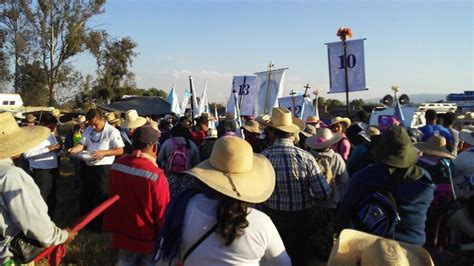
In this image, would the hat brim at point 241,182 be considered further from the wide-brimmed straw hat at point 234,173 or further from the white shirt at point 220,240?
the white shirt at point 220,240

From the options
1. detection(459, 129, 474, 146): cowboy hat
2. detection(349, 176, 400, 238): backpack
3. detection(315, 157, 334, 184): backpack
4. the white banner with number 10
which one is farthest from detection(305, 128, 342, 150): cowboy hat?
the white banner with number 10

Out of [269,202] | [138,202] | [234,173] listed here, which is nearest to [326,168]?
[269,202]

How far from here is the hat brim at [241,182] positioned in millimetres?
2133

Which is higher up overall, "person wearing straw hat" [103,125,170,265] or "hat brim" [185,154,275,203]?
"hat brim" [185,154,275,203]

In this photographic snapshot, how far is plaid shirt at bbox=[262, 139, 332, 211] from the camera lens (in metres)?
3.83

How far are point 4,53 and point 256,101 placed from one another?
32064 millimetres

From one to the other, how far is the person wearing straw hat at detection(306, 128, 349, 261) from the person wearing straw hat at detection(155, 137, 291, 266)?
2.34 m

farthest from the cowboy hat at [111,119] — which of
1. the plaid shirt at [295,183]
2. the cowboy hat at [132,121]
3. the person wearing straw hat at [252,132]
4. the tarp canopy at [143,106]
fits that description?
the tarp canopy at [143,106]

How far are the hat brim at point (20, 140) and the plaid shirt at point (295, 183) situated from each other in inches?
79.6

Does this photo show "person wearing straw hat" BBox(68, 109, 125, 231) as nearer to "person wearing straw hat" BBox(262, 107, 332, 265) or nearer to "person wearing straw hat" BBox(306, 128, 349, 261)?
"person wearing straw hat" BBox(306, 128, 349, 261)

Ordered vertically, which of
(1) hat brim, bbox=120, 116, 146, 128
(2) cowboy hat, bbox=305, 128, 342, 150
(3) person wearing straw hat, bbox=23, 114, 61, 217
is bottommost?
(3) person wearing straw hat, bbox=23, 114, 61, 217

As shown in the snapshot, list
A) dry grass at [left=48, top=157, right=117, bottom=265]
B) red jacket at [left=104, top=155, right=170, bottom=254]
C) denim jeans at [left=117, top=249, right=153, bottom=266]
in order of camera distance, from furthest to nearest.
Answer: dry grass at [left=48, top=157, right=117, bottom=265] → denim jeans at [left=117, top=249, right=153, bottom=266] → red jacket at [left=104, top=155, right=170, bottom=254]

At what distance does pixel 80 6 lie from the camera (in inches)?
1532

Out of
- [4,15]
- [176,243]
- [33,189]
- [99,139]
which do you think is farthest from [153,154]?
[4,15]
